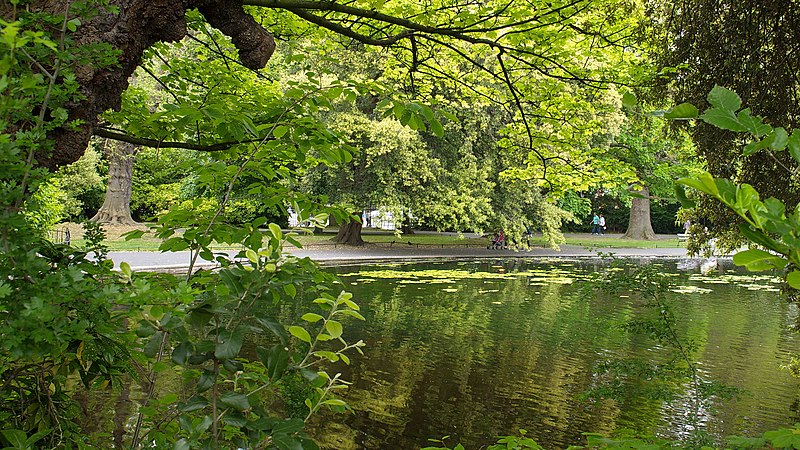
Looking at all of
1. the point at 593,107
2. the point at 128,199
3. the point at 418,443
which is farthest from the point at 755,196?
the point at 128,199

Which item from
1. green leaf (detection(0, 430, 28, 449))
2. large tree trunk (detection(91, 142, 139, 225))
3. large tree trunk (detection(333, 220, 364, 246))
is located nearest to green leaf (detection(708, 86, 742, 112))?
green leaf (detection(0, 430, 28, 449))

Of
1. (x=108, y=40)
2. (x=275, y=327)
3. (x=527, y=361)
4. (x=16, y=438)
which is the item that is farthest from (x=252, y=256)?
(x=527, y=361)

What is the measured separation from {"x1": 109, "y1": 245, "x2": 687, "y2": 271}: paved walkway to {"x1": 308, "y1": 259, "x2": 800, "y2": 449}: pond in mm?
3758

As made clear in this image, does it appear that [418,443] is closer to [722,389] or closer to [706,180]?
[722,389]

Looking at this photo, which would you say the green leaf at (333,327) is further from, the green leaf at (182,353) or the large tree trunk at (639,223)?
the large tree trunk at (639,223)

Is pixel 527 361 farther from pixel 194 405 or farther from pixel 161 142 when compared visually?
pixel 194 405

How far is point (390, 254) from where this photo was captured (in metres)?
21.8

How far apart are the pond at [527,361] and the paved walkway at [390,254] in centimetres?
376

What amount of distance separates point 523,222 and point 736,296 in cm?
879

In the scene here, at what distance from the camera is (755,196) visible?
0.76 meters

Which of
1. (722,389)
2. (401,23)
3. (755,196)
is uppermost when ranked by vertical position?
(401,23)

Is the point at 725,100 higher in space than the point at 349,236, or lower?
higher

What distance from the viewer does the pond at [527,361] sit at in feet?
20.5

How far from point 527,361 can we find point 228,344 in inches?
313
